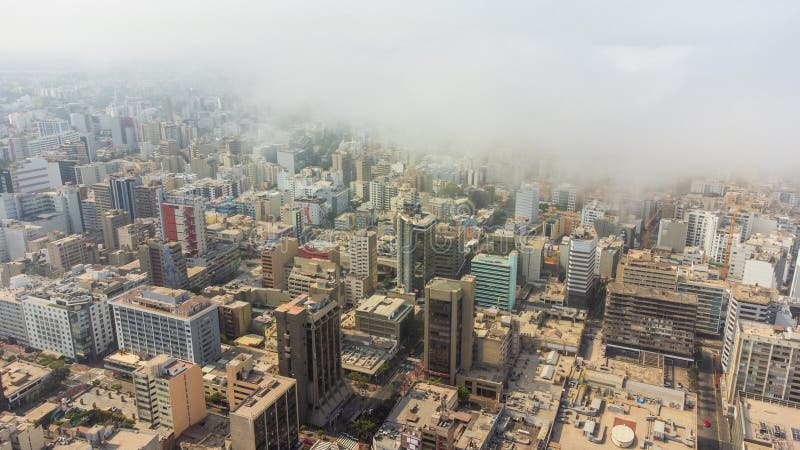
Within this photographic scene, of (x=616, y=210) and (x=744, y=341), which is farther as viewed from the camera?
(x=616, y=210)

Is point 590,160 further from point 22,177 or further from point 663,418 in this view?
point 22,177

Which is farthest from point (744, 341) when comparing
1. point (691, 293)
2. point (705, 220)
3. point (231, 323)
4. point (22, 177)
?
point (22, 177)

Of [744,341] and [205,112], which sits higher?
[205,112]

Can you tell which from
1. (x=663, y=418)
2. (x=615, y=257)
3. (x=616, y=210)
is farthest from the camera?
(x=616, y=210)

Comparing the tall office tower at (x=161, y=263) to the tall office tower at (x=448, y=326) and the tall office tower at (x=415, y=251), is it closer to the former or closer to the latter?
the tall office tower at (x=415, y=251)

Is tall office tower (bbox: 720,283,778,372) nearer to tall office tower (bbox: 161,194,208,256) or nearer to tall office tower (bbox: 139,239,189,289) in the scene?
tall office tower (bbox: 139,239,189,289)

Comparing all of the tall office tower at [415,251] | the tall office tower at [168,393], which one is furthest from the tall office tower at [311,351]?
the tall office tower at [415,251]
